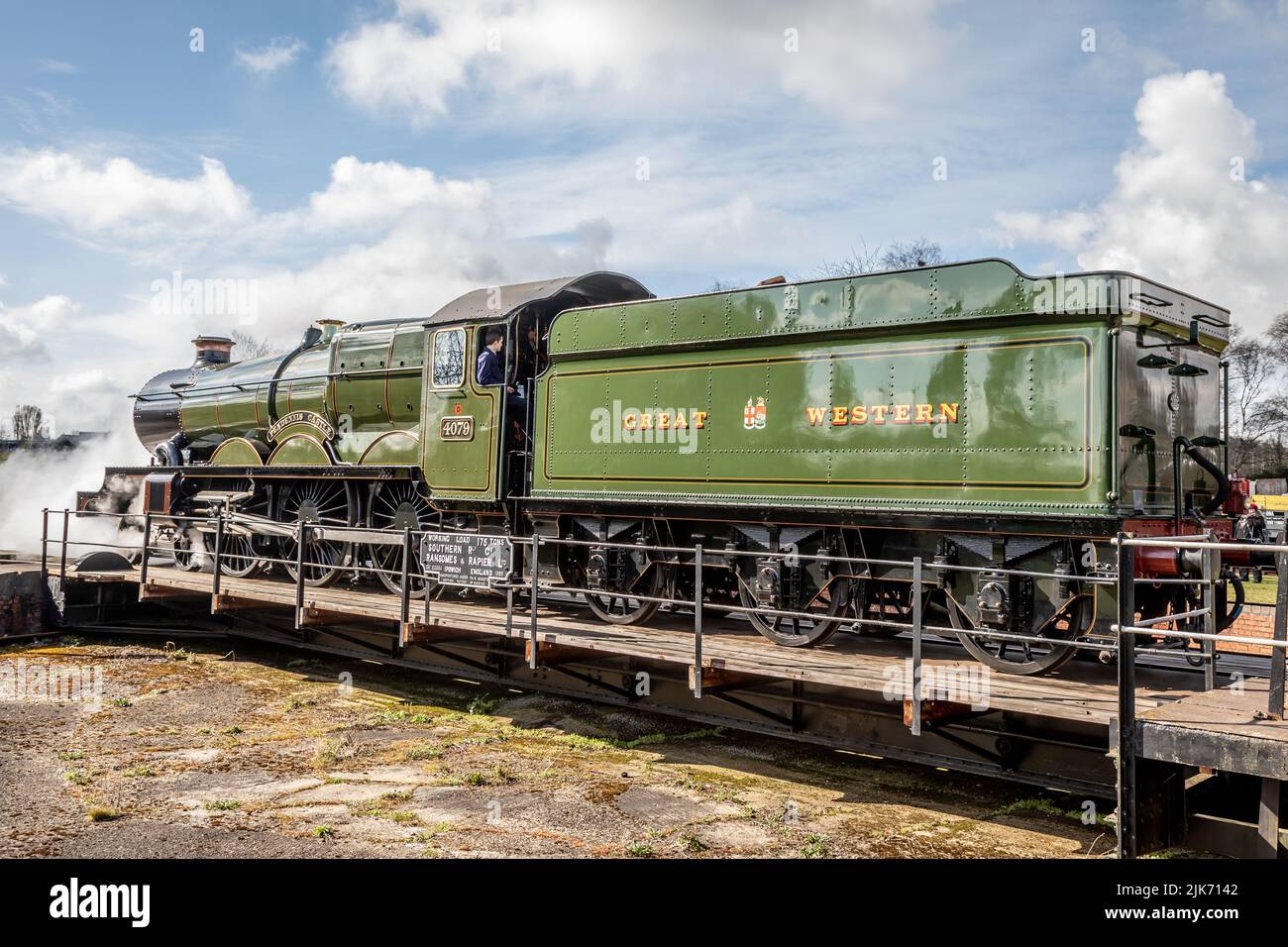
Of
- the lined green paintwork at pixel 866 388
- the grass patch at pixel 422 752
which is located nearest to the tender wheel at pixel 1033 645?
the lined green paintwork at pixel 866 388

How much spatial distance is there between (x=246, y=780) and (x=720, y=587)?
4.89m

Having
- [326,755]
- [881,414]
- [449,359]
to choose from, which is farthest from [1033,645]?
[449,359]

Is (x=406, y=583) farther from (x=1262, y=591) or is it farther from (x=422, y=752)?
(x=1262, y=591)

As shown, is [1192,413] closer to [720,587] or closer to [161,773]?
[720,587]

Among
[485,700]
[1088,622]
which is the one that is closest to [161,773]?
[485,700]

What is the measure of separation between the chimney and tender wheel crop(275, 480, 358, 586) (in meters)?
4.78

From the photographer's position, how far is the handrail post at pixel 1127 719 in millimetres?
5680

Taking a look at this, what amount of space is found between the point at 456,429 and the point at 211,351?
8.63 meters

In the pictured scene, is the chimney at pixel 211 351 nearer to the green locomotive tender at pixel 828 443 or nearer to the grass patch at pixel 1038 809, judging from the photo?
the green locomotive tender at pixel 828 443

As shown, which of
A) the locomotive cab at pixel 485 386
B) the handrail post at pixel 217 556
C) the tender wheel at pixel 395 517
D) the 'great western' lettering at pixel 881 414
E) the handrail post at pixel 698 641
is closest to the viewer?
the handrail post at pixel 698 641

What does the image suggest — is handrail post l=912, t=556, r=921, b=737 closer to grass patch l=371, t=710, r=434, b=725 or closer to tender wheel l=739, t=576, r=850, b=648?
tender wheel l=739, t=576, r=850, b=648

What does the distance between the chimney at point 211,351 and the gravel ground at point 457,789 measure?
7.88 metres

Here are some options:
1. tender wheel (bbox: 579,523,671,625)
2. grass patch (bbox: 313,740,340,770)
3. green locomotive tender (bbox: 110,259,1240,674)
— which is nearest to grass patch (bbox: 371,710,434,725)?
grass patch (bbox: 313,740,340,770)

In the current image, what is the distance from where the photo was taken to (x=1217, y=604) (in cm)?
831
